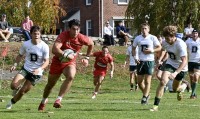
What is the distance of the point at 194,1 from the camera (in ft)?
158

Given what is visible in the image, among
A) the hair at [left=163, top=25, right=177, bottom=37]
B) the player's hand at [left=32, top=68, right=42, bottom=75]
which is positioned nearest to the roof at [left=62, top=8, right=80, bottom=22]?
the player's hand at [left=32, top=68, right=42, bottom=75]

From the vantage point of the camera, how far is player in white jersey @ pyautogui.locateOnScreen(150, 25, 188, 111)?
16.8 m

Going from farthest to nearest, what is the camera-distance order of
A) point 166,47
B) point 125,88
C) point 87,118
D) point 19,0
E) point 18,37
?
1. point 19,0
2. point 18,37
3. point 125,88
4. point 166,47
5. point 87,118

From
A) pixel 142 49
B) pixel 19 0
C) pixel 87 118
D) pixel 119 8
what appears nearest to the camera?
pixel 87 118

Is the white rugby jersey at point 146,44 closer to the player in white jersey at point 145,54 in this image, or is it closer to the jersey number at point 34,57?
the player in white jersey at point 145,54

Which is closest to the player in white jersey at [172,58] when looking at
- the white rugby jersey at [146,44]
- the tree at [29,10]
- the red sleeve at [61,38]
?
the white rugby jersey at [146,44]

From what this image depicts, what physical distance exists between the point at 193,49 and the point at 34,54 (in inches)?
384

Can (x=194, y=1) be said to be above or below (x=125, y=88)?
above

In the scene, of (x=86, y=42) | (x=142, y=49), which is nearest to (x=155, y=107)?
(x=86, y=42)

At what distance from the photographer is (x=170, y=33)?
16.8 m

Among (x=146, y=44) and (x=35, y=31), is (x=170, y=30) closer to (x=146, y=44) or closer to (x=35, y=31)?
(x=35, y=31)

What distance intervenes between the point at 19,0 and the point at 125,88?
21899 mm

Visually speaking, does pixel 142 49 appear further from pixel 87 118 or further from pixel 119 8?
pixel 119 8

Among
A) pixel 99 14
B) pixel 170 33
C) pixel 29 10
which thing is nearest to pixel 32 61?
pixel 170 33
